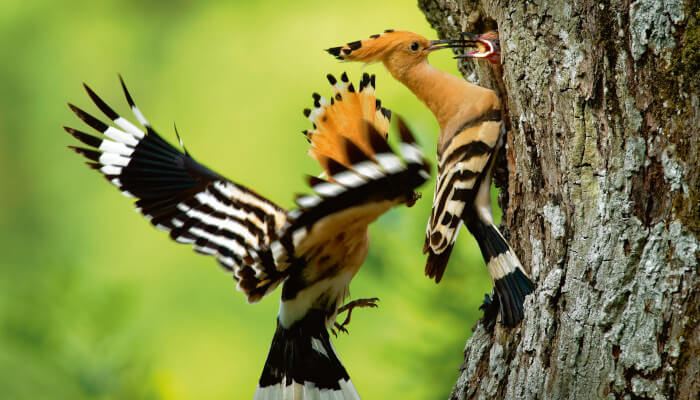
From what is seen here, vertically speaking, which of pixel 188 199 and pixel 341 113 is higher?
pixel 341 113

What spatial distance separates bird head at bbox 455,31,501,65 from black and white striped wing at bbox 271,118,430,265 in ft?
1.67

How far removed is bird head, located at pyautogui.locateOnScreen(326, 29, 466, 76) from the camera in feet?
4.90

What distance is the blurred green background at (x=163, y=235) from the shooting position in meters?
1.78

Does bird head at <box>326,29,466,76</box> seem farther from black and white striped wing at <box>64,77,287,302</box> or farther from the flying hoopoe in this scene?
black and white striped wing at <box>64,77,287,302</box>

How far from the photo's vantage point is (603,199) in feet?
3.77

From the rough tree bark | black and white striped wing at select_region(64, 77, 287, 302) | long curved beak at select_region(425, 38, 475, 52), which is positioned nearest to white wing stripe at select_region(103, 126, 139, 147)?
black and white striped wing at select_region(64, 77, 287, 302)

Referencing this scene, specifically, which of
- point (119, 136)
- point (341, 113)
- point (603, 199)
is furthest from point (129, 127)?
Result: point (603, 199)

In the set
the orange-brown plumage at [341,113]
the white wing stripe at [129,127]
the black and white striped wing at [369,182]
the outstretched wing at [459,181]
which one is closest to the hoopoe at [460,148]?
the outstretched wing at [459,181]

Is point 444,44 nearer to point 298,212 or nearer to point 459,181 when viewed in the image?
point 459,181

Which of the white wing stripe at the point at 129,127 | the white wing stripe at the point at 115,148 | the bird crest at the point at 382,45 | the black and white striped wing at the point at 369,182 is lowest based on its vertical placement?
the black and white striped wing at the point at 369,182

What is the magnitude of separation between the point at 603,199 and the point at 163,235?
245 centimetres

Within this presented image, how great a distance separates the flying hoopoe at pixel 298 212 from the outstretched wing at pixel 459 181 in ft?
0.46

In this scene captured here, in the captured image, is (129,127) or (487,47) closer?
(487,47)

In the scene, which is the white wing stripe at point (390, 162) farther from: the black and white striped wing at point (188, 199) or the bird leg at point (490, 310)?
the bird leg at point (490, 310)
